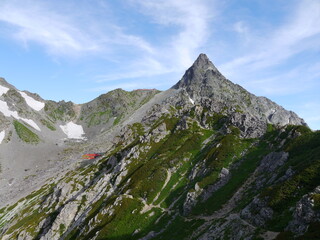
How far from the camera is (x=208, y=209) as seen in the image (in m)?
64.4

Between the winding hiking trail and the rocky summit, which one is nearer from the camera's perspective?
the rocky summit

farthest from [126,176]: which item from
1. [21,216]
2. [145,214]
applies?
[21,216]

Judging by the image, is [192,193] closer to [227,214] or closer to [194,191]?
[194,191]

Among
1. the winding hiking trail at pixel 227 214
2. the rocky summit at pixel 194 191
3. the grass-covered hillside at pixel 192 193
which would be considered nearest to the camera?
the grass-covered hillside at pixel 192 193

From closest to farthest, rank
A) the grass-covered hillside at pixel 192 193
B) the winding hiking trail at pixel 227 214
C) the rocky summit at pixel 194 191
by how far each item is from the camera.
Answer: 1. the grass-covered hillside at pixel 192 193
2. the rocky summit at pixel 194 191
3. the winding hiking trail at pixel 227 214

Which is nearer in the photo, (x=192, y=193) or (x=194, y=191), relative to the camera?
(x=192, y=193)

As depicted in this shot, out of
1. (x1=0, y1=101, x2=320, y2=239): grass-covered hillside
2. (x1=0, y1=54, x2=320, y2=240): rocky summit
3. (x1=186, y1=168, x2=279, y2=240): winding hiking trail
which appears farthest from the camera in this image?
(x1=186, y1=168, x2=279, y2=240): winding hiking trail

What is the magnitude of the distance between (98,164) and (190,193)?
82.7 m

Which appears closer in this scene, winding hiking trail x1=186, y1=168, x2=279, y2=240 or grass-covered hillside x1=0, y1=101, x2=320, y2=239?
grass-covered hillside x1=0, y1=101, x2=320, y2=239

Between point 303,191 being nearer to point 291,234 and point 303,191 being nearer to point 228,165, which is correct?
point 291,234

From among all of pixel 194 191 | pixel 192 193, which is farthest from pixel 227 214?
pixel 194 191

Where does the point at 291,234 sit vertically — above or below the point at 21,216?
above

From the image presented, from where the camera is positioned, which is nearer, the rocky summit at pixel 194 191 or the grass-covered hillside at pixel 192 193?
the grass-covered hillside at pixel 192 193

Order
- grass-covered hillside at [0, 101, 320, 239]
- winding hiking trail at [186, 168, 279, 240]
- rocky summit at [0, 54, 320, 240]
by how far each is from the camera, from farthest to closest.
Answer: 1. winding hiking trail at [186, 168, 279, 240]
2. rocky summit at [0, 54, 320, 240]
3. grass-covered hillside at [0, 101, 320, 239]
